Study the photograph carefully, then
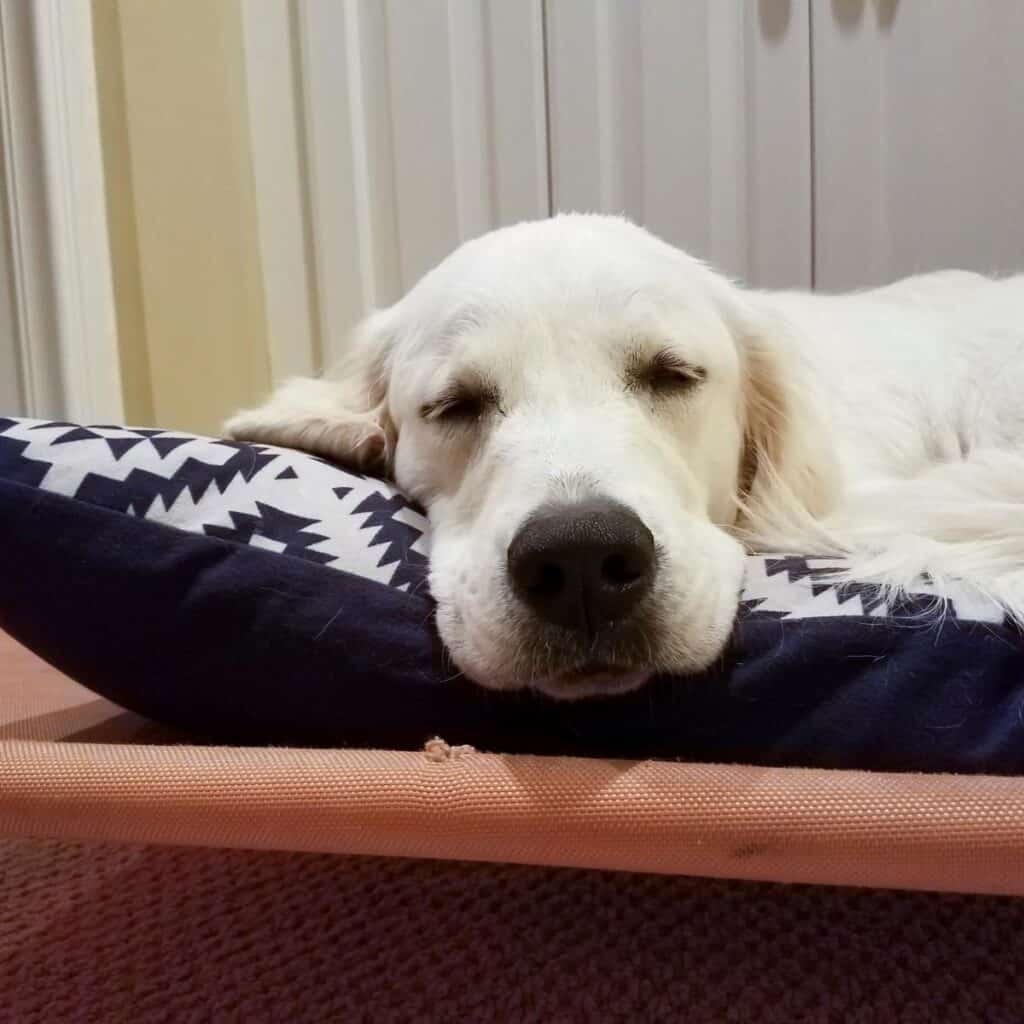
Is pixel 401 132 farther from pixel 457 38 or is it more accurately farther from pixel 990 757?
pixel 990 757

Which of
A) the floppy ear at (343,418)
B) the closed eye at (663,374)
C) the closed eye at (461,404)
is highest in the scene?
the closed eye at (663,374)

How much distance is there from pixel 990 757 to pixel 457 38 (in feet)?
7.88

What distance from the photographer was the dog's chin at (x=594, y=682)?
839 millimetres

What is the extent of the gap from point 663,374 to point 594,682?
442 millimetres

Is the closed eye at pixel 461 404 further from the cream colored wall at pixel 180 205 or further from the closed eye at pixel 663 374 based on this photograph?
the cream colored wall at pixel 180 205

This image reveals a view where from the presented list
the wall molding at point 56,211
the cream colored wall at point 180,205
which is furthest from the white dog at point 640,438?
the cream colored wall at point 180,205

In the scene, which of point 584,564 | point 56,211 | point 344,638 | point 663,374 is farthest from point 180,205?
point 584,564

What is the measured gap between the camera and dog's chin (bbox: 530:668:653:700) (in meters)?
0.84

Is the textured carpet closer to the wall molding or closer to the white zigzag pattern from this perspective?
the white zigzag pattern

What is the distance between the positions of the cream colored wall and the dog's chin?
1931mm

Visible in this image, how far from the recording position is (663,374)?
1160 millimetres

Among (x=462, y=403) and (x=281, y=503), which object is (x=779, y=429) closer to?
(x=462, y=403)

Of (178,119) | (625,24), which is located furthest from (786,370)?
(178,119)

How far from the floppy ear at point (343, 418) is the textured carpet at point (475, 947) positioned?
1.70 ft
